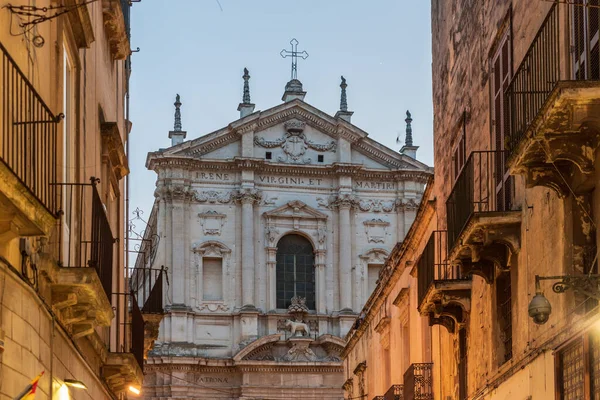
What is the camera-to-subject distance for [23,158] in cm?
880

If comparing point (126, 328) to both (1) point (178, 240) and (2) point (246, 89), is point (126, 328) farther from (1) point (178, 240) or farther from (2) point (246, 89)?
(2) point (246, 89)

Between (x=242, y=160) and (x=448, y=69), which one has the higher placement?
(x=242, y=160)

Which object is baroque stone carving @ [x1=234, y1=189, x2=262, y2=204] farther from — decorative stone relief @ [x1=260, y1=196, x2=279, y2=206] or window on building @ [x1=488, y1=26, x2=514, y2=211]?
window on building @ [x1=488, y1=26, x2=514, y2=211]

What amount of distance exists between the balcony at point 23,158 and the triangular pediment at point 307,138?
37424 mm

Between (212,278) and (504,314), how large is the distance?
32567mm

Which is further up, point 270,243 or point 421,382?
point 270,243

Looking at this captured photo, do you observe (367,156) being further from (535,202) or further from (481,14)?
(535,202)

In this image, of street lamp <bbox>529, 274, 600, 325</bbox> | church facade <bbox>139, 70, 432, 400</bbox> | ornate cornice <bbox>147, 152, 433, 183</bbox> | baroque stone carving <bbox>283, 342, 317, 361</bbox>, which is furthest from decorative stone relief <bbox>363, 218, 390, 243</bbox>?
street lamp <bbox>529, 274, 600, 325</bbox>

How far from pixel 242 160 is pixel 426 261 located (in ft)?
93.3

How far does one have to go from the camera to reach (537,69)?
1106 cm

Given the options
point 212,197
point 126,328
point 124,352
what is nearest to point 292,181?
point 212,197

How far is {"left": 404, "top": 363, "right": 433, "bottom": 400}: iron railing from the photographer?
67.3ft

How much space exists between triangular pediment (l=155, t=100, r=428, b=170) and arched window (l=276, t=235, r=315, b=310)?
3032mm

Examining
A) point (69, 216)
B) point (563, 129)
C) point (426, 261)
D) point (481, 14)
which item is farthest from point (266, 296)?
point (563, 129)
